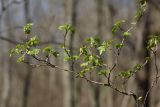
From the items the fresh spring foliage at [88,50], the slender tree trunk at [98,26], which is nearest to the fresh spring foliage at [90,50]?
the fresh spring foliage at [88,50]

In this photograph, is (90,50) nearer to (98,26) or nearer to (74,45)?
(74,45)

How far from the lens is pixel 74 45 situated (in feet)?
52.5

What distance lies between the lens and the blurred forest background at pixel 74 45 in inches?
277

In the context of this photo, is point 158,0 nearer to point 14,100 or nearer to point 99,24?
point 99,24

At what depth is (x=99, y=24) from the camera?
61.3 feet

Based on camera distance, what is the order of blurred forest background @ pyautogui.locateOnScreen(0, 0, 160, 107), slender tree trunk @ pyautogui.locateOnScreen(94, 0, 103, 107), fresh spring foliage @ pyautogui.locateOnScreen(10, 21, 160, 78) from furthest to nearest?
1. slender tree trunk @ pyautogui.locateOnScreen(94, 0, 103, 107)
2. blurred forest background @ pyautogui.locateOnScreen(0, 0, 160, 107)
3. fresh spring foliage @ pyautogui.locateOnScreen(10, 21, 160, 78)

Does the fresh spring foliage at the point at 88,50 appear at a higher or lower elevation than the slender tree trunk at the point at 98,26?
lower

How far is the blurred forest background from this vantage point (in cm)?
703

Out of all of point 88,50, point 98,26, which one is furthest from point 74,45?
point 88,50

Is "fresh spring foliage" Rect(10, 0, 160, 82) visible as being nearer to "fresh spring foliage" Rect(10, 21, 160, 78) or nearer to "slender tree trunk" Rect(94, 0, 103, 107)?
"fresh spring foliage" Rect(10, 21, 160, 78)

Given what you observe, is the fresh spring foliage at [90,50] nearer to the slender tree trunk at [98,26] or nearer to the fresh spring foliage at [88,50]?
the fresh spring foliage at [88,50]

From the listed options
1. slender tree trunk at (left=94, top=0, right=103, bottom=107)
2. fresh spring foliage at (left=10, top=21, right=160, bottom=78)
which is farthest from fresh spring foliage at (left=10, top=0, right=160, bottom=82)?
slender tree trunk at (left=94, top=0, right=103, bottom=107)

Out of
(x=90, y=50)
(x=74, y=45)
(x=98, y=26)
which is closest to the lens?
(x=90, y=50)

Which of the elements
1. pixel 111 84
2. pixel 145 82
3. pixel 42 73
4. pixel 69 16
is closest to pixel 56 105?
pixel 42 73
